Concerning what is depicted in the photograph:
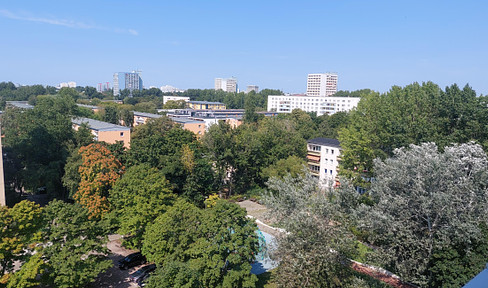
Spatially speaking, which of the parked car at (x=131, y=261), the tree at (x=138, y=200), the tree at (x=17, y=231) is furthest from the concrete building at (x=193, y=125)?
the tree at (x=17, y=231)

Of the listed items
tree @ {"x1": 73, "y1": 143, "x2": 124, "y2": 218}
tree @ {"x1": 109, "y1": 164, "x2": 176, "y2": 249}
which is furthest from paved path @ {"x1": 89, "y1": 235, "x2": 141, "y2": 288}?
tree @ {"x1": 73, "y1": 143, "x2": 124, "y2": 218}

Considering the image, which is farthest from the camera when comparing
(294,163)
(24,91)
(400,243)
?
(24,91)

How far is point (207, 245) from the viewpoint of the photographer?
1377 centimetres

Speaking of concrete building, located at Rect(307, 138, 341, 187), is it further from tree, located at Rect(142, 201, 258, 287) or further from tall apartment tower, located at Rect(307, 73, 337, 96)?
tall apartment tower, located at Rect(307, 73, 337, 96)

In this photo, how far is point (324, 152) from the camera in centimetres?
3594

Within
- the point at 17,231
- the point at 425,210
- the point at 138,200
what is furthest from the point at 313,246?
the point at 17,231

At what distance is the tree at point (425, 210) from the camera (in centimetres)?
1274

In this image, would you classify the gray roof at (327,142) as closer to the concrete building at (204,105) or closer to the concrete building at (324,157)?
the concrete building at (324,157)

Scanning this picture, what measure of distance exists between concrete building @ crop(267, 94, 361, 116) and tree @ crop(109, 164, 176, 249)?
75.9m

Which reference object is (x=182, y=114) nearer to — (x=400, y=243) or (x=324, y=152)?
(x=324, y=152)

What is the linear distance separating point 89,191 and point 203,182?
28.5 ft

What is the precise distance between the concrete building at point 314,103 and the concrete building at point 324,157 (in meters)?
54.0

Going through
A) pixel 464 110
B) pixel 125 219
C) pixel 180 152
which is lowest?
pixel 125 219

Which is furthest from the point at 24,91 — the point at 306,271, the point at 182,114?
the point at 306,271
